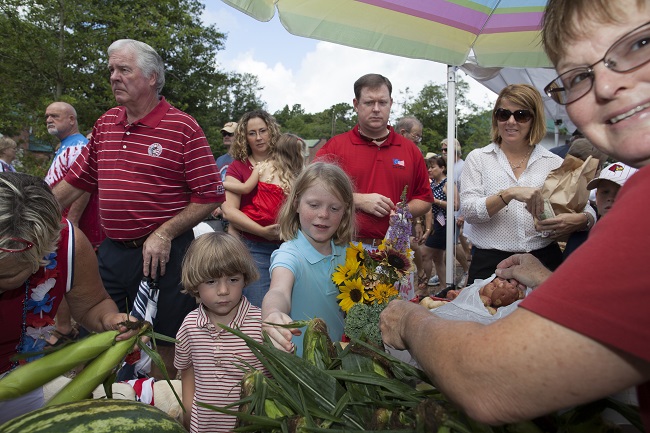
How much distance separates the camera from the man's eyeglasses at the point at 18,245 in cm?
185

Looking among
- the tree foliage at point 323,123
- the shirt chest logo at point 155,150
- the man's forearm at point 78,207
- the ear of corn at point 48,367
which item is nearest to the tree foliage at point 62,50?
the man's forearm at point 78,207

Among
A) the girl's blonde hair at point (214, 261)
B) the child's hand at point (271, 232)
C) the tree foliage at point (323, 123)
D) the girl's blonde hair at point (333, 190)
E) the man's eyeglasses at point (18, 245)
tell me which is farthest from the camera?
the tree foliage at point (323, 123)

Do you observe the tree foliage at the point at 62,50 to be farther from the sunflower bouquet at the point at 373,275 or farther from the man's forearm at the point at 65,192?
the sunflower bouquet at the point at 373,275

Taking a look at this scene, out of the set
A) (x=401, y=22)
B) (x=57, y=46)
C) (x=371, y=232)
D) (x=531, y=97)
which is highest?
(x=57, y=46)

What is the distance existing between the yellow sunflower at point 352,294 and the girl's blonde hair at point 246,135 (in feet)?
8.79

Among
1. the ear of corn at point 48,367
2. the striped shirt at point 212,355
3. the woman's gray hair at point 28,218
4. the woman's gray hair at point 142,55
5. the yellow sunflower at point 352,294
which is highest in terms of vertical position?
the woman's gray hair at point 142,55

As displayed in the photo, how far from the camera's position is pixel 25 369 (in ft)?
4.98

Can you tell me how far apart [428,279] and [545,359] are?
24.6 ft

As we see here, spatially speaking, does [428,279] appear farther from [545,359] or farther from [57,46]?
[57,46]

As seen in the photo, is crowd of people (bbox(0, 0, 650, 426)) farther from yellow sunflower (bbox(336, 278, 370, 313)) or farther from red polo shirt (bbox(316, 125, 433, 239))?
yellow sunflower (bbox(336, 278, 370, 313))

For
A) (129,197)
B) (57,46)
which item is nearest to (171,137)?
(129,197)

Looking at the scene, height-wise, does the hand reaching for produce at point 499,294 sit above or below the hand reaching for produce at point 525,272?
below

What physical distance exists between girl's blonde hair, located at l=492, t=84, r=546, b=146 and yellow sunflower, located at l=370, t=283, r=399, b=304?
190 centimetres

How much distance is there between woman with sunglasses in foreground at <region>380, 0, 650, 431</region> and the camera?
0.78 metres
